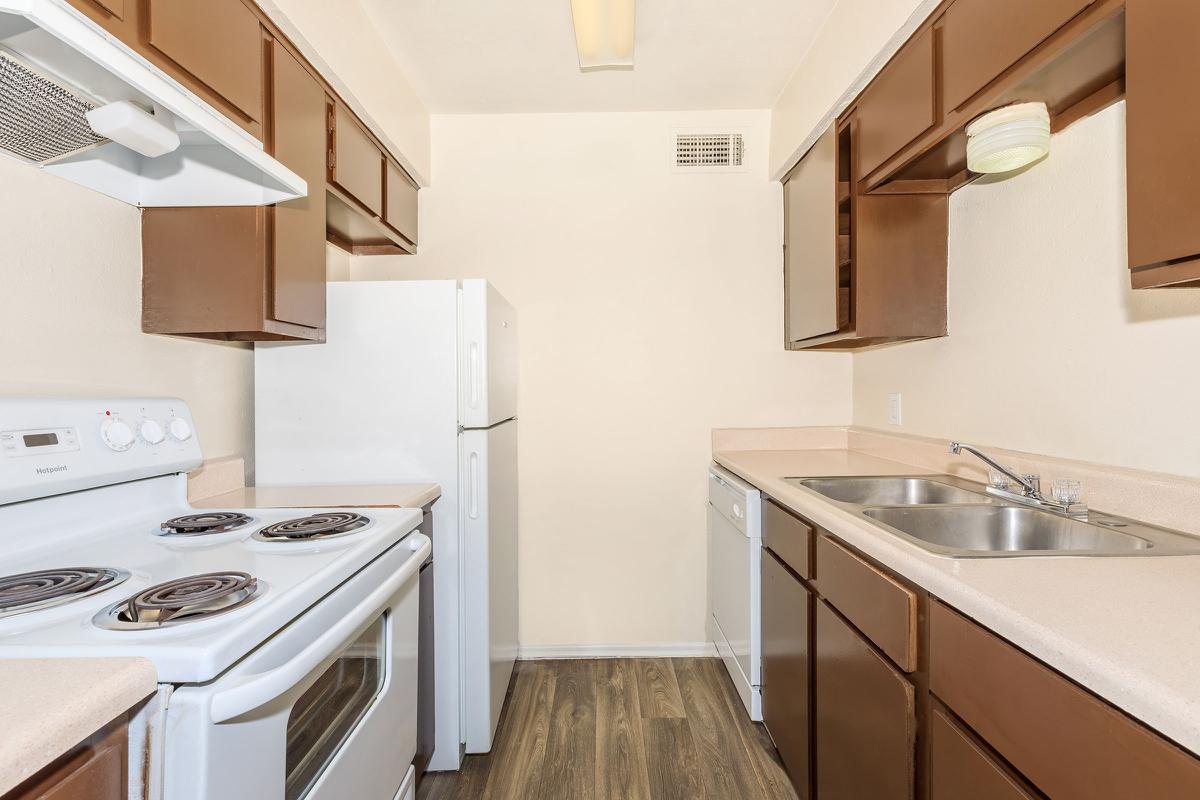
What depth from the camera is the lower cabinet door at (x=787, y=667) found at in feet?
5.07

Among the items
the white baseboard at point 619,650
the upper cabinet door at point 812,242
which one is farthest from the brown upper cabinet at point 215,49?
the white baseboard at point 619,650

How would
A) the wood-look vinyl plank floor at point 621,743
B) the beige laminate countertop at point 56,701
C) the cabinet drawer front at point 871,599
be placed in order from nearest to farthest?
1. the beige laminate countertop at point 56,701
2. the cabinet drawer front at point 871,599
3. the wood-look vinyl plank floor at point 621,743

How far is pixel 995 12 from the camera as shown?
4.13 feet

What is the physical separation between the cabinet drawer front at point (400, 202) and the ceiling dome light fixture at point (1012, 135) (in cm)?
198

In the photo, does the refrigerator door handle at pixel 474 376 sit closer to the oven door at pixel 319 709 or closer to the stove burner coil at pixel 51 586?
the oven door at pixel 319 709

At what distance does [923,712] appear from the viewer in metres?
1.00

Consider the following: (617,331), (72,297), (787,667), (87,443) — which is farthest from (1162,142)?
(72,297)

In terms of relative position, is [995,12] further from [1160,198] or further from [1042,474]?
[1042,474]

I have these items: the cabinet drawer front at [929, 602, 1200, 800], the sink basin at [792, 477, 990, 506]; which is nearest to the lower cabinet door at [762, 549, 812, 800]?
the sink basin at [792, 477, 990, 506]

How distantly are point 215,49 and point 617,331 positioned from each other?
5.68 feet

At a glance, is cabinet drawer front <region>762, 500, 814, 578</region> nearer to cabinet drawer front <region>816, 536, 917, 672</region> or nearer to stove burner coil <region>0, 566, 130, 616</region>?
cabinet drawer front <region>816, 536, 917, 672</region>

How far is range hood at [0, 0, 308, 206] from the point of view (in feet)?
2.57

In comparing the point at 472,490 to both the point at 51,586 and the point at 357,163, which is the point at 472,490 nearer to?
the point at 51,586

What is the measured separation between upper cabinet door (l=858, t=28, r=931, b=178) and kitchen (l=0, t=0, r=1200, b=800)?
0.12 feet
